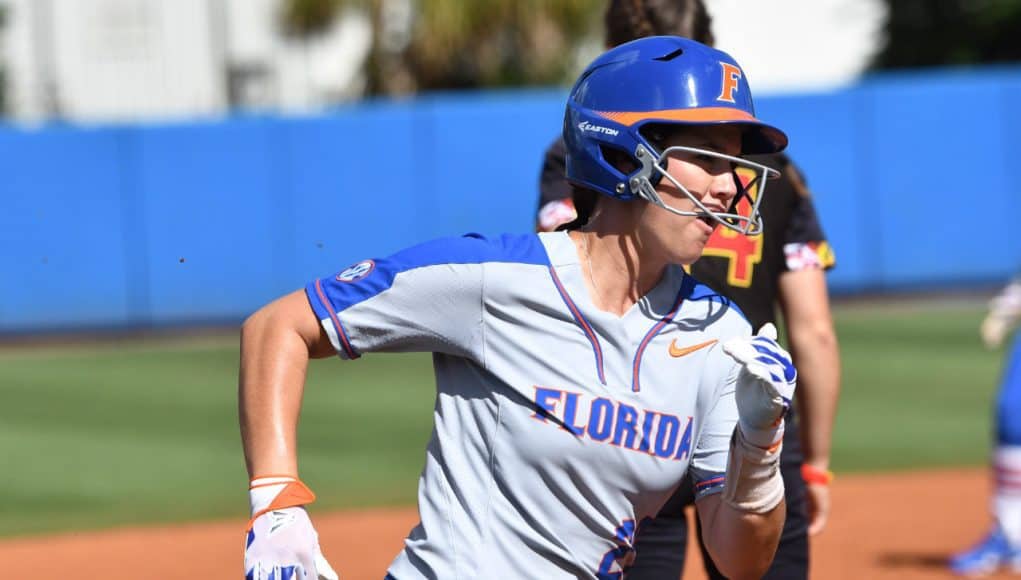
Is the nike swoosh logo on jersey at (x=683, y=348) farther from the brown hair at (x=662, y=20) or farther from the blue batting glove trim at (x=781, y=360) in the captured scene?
the brown hair at (x=662, y=20)

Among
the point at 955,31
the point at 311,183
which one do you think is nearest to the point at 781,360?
the point at 311,183

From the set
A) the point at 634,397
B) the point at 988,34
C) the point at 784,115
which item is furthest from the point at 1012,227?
the point at 634,397

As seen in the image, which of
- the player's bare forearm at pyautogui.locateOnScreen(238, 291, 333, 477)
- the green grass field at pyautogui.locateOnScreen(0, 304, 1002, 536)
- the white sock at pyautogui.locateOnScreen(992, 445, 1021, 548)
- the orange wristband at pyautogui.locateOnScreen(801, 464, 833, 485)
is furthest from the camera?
the green grass field at pyautogui.locateOnScreen(0, 304, 1002, 536)

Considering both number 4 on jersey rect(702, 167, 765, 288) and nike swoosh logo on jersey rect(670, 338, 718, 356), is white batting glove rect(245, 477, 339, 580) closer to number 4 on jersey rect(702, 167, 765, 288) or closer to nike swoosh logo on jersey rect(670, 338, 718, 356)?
nike swoosh logo on jersey rect(670, 338, 718, 356)

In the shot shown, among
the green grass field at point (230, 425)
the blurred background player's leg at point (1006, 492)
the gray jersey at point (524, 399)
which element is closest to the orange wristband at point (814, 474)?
the gray jersey at point (524, 399)

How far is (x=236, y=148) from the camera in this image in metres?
18.0

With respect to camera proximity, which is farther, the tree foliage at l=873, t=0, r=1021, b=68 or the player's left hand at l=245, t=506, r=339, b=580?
the tree foliage at l=873, t=0, r=1021, b=68

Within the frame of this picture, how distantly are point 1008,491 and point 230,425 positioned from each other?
6.31 m

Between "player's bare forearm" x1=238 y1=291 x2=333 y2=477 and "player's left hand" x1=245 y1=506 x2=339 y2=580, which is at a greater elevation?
"player's bare forearm" x1=238 y1=291 x2=333 y2=477

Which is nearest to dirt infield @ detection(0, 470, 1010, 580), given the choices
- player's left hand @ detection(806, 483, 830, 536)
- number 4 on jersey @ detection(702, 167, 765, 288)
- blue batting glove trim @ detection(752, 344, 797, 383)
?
player's left hand @ detection(806, 483, 830, 536)

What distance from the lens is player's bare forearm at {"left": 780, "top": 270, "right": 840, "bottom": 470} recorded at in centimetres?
440

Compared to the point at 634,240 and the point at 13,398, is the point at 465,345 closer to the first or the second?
the point at 634,240

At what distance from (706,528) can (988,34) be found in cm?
2456

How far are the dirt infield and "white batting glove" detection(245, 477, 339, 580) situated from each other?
4668mm
